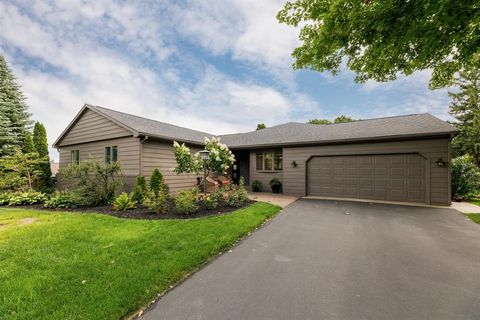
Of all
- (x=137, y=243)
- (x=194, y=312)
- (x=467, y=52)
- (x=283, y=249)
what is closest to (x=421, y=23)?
(x=467, y=52)

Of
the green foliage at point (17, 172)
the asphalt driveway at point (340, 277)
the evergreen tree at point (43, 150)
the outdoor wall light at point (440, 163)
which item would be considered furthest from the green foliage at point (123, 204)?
the outdoor wall light at point (440, 163)

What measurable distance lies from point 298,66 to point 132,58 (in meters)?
8.27

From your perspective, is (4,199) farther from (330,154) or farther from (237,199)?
(330,154)

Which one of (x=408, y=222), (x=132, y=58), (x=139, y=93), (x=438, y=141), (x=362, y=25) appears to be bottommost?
(x=408, y=222)

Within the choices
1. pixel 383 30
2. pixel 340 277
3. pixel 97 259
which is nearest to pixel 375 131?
pixel 383 30

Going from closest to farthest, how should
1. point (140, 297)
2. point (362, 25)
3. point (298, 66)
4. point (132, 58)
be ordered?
point (140, 297)
point (362, 25)
point (298, 66)
point (132, 58)

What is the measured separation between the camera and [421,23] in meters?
3.68

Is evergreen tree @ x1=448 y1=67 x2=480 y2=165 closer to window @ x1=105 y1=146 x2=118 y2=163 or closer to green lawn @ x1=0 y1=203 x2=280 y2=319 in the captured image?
green lawn @ x1=0 y1=203 x2=280 y2=319

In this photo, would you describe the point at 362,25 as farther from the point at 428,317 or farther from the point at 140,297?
the point at 140,297

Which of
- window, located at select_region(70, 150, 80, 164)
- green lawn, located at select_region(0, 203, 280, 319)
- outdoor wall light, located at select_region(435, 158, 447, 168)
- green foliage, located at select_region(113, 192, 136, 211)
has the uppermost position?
window, located at select_region(70, 150, 80, 164)

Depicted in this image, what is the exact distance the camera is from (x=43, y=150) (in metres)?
13.5

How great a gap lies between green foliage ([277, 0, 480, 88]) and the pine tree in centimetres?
2003

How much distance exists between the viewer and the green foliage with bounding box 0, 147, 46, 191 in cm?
1029

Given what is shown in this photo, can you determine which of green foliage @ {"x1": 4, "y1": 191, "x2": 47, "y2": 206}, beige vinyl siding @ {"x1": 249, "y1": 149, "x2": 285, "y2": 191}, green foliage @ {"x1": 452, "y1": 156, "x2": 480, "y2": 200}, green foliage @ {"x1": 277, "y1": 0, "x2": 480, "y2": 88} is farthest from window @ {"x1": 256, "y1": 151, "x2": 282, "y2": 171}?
green foliage @ {"x1": 4, "y1": 191, "x2": 47, "y2": 206}
